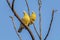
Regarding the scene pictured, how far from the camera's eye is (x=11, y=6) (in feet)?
9.16

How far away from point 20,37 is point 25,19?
1.49m

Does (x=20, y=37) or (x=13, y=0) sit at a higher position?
(x=13, y=0)

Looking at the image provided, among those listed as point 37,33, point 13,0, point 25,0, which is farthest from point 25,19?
point 13,0

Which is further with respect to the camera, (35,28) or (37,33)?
(35,28)

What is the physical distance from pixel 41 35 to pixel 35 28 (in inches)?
13.6

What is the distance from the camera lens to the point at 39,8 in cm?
330

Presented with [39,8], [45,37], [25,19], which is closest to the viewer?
[45,37]

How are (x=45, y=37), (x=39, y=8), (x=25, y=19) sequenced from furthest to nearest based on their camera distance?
(x=25, y=19), (x=39, y=8), (x=45, y=37)

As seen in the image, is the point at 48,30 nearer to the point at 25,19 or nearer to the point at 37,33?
the point at 37,33

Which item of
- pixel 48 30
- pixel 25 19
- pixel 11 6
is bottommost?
pixel 25 19

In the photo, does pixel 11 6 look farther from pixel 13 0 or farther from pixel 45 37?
pixel 45 37

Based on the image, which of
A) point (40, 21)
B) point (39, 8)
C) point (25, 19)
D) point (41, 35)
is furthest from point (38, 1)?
point (25, 19)

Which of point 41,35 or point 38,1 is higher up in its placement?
point 38,1

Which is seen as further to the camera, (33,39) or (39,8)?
(39,8)
